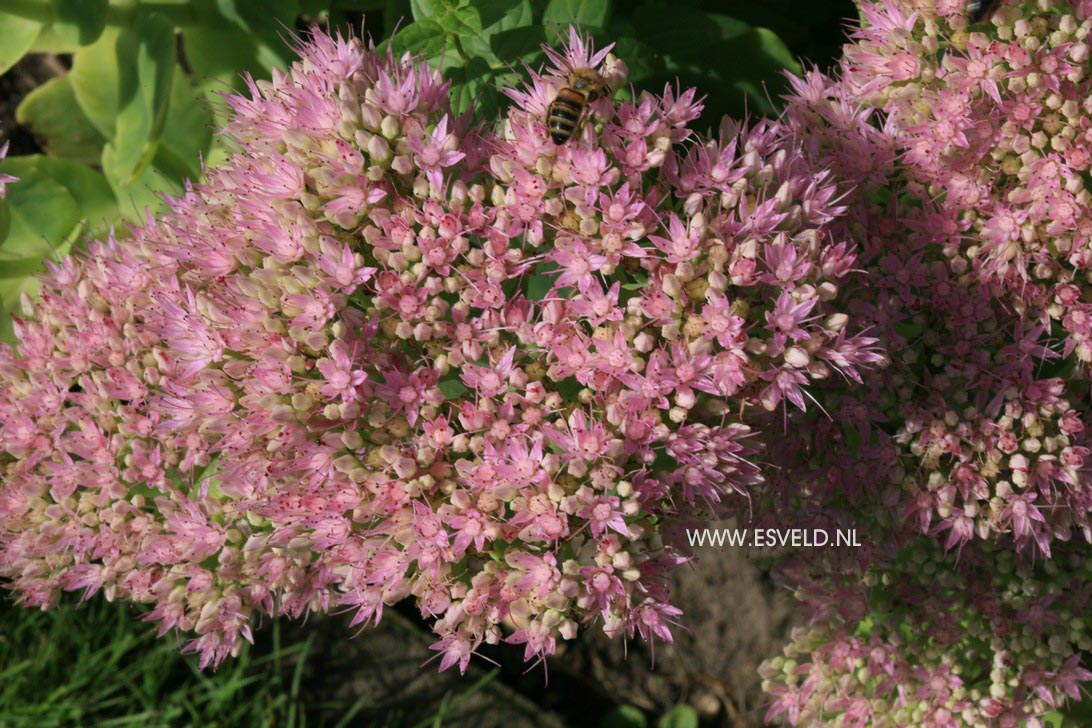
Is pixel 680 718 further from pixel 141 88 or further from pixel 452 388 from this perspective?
pixel 141 88

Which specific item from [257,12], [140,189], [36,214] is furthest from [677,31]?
[36,214]

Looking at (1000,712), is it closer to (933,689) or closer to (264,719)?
(933,689)

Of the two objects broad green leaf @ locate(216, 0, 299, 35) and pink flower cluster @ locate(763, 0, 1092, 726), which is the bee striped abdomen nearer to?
pink flower cluster @ locate(763, 0, 1092, 726)

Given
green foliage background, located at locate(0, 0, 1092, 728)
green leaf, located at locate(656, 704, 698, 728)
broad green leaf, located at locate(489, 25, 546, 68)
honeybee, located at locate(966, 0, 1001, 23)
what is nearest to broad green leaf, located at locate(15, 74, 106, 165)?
green foliage background, located at locate(0, 0, 1092, 728)

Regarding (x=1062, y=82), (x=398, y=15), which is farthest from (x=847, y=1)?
(x=398, y=15)

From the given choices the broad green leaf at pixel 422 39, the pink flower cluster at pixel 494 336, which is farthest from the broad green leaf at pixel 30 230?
the broad green leaf at pixel 422 39

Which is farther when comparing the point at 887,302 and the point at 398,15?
the point at 398,15
